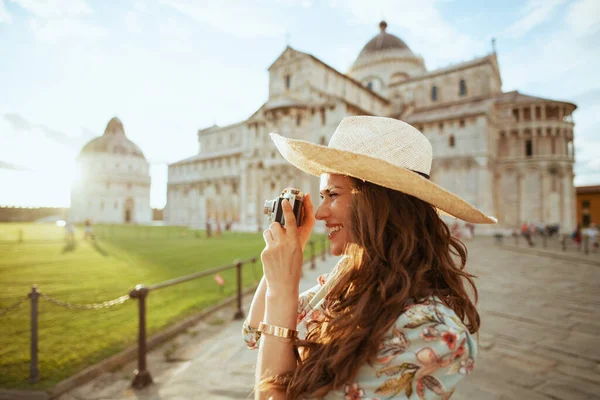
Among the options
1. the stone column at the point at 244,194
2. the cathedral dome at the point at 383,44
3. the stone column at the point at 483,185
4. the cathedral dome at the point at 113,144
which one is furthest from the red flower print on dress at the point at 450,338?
the cathedral dome at the point at 113,144

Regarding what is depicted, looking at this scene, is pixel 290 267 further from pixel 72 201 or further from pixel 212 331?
pixel 72 201

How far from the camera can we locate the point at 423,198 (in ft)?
4.24

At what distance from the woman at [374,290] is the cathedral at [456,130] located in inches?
1284

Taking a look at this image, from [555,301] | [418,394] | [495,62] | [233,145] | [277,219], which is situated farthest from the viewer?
[233,145]

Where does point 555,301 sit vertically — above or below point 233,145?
below

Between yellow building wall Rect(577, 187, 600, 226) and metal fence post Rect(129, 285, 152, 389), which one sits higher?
yellow building wall Rect(577, 187, 600, 226)

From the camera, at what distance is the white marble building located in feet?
194

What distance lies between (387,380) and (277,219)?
0.70m

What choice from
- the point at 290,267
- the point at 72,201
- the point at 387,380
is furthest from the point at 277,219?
the point at 72,201

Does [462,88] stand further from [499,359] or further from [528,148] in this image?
[499,359]

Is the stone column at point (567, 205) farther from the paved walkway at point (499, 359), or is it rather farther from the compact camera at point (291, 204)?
the compact camera at point (291, 204)

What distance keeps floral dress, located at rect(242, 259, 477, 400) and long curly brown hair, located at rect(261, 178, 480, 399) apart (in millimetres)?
37

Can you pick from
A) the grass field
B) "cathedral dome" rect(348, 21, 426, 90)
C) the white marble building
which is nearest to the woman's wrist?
the grass field

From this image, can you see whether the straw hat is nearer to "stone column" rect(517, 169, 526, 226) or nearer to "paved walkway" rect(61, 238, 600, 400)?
"paved walkway" rect(61, 238, 600, 400)
